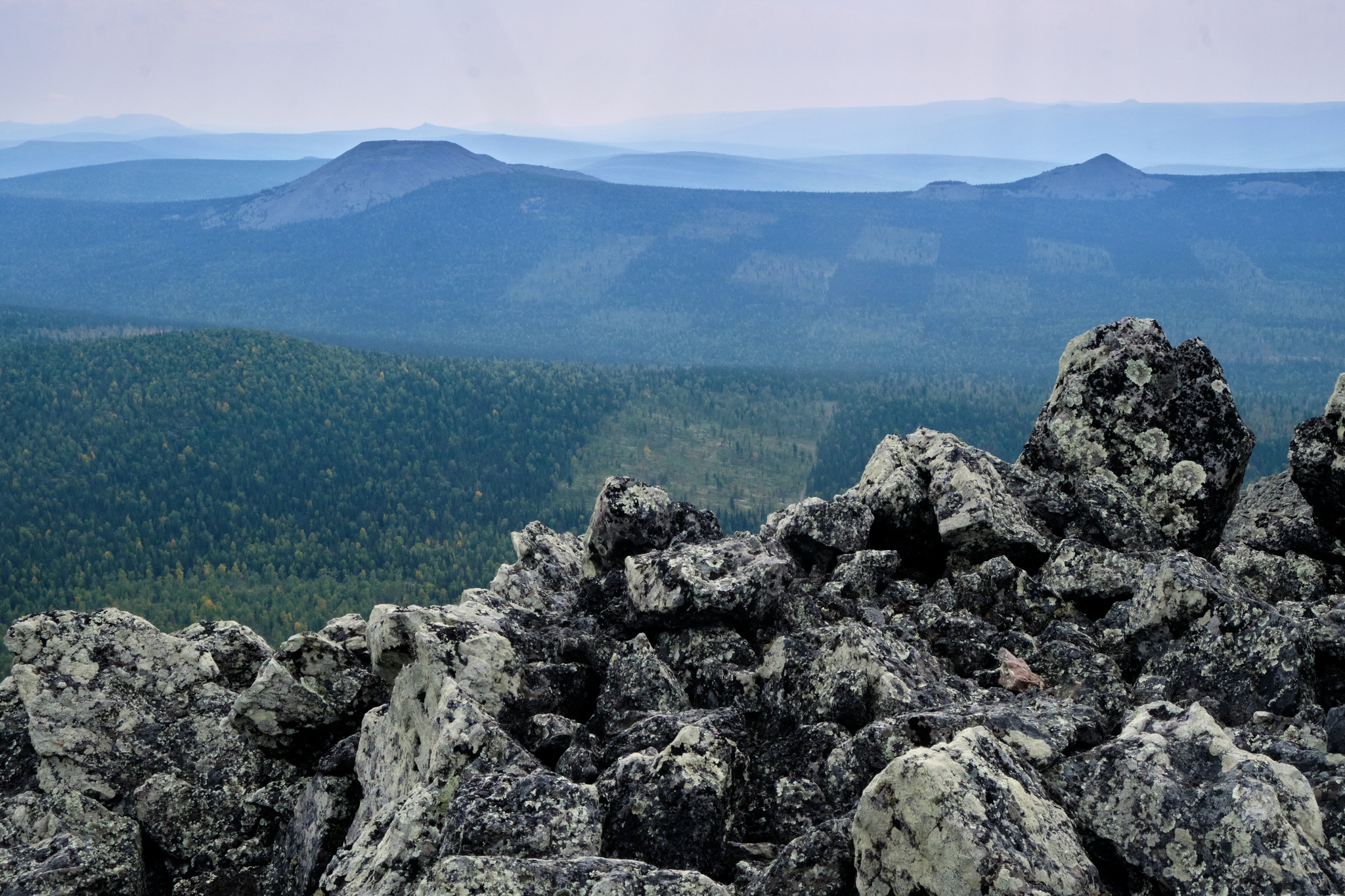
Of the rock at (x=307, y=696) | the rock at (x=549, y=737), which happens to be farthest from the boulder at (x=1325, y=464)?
the rock at (x=307, y=696)

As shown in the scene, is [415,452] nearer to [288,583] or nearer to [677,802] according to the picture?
[288,583]

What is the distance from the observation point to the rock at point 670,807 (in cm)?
1366

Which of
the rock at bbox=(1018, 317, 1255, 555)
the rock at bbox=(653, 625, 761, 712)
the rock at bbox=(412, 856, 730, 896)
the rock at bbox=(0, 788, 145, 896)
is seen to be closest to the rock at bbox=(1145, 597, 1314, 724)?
the rock at bbox=(1018, 317, 1255, 555)

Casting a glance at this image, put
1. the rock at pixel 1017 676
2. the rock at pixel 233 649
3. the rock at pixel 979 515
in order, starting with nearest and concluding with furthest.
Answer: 1. the rock at pixel 1017 676
2. the rock at pixel 979 515
3. the rock at pixel 233 649

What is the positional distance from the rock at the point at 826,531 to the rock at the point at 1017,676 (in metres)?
5.67

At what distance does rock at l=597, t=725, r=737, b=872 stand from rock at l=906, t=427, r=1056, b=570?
10340mm

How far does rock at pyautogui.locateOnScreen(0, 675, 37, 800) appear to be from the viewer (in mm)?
21047

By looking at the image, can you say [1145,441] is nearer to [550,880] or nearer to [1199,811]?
[1199,811]

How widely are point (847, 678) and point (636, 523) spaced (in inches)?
367

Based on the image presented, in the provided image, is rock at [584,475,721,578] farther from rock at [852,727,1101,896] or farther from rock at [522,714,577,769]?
rock at [852,727,1101,896]

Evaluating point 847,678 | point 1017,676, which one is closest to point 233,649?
point 847,678

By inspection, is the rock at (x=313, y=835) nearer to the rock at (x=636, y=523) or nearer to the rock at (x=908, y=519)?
the rock at (x=636, y=523)

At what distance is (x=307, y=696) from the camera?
19578 mm

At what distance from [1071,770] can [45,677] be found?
71.3 feet
